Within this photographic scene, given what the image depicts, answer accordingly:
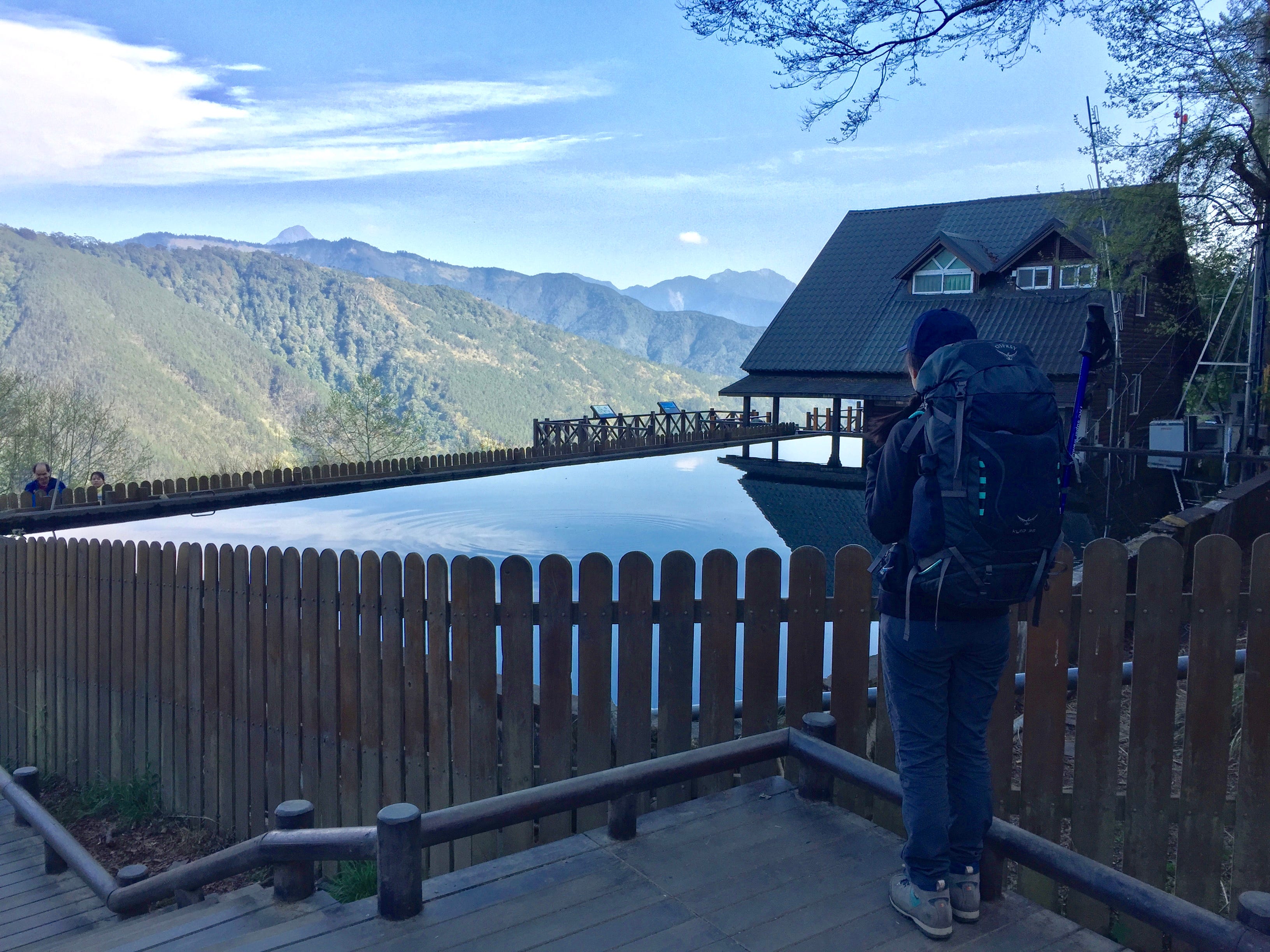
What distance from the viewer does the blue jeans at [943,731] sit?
8.57 ft

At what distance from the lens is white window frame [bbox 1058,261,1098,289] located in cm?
2175

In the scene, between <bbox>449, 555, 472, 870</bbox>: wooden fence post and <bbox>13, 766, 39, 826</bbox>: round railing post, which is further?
<bbox>13, 766, 39, 826</bbox>: round railing post

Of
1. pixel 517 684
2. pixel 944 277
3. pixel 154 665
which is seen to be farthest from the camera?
pixel 944 277

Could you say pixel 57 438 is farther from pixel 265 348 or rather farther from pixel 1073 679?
pixel 265 348

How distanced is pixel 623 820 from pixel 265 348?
171210 mm

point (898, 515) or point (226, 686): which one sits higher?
point (898, 515)

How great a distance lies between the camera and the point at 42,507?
44.5 ft

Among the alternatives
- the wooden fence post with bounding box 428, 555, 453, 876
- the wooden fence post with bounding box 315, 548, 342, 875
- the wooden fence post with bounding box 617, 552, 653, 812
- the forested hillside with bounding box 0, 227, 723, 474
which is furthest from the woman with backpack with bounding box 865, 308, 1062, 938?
the forested hillside with bounding box 0, 227, 723, 474

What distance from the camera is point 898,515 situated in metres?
2.58

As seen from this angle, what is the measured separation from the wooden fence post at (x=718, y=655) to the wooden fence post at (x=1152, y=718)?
137cm

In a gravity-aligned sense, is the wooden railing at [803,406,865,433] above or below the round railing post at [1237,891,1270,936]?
above

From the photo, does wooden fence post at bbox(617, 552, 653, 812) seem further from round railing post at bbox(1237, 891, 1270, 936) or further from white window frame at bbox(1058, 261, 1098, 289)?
white window frame at bbox(1058, 261, 1098, 289)

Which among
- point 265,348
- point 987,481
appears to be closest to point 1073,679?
point 987,481

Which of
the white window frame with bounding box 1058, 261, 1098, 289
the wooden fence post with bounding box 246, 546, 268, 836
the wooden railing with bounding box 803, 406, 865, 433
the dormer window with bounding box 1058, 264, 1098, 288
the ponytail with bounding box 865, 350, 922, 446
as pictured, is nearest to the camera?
the ponytail with bounding box 865, 350, 922, 446
